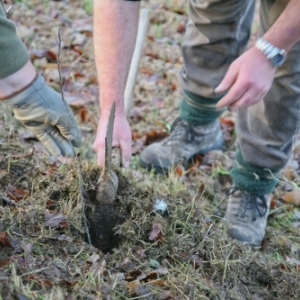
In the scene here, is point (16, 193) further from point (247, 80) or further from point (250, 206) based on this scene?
point (250, 206)

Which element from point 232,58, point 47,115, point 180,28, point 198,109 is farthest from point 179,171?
point 180,28

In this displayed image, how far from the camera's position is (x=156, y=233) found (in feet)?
8.29

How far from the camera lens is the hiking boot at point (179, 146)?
3787 millimetres

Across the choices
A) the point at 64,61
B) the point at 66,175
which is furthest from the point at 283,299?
the point at 64,61

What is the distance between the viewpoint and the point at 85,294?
2082 millimetres

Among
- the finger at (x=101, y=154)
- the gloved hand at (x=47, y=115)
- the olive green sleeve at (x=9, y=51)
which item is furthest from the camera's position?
the finger at (x=101, y=154)

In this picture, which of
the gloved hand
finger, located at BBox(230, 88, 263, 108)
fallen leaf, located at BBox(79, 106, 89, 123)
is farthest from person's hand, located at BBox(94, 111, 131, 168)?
fallen leaf, located at BBox(79, 106, 89, 123)

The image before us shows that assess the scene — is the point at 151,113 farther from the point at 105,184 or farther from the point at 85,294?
the point at 85,294

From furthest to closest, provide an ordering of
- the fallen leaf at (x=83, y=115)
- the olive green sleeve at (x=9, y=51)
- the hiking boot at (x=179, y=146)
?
the fallen leaf at (x=83, y=115) → the hiking boot at (x=179, y=146) → the olive green sleeve at (x=9, y=51)

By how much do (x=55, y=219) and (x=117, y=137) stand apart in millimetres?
525

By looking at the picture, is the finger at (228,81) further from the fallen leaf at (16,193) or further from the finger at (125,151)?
the fallen leaf at (16,193)

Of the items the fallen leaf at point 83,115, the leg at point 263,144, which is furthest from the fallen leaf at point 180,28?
the leg at point 263,144

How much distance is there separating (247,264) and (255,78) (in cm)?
96

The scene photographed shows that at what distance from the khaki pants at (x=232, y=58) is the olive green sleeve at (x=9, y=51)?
141 cm
